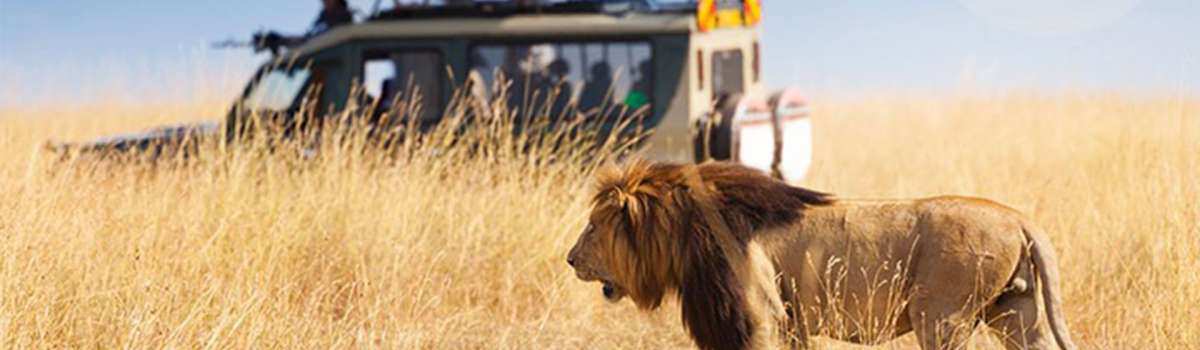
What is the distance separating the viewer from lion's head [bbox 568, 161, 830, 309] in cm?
481

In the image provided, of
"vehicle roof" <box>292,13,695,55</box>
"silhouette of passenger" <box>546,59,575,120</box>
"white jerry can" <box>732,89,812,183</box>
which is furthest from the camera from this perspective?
"silhouette of passenger" <box>546,59,575,120</box>

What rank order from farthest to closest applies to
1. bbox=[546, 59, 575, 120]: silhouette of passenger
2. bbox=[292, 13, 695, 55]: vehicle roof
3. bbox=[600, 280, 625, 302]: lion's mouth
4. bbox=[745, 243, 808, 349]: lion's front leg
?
1. bbox=[546, 59, 575, 120]: silhouette of passenger
2. bbox=[292, 13, 695, 55]: vehicle roof
3. bbox=[600, 280, 625, 302]: lion's mouth
4. bbox=[745, 243, 808, 349]: lion's front leg

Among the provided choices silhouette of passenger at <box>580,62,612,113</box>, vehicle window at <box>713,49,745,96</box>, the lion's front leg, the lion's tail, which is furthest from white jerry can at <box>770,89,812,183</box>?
the lion's tail

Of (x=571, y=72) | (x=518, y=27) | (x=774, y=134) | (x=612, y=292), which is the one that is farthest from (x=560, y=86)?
(x=612, y=292)

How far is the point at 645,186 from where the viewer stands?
4.93 m

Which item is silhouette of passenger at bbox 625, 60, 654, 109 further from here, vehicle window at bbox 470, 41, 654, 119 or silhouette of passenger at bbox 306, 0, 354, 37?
silhouette of passenger at bbox 306, 0, 354, 37

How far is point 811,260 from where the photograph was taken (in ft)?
15.8

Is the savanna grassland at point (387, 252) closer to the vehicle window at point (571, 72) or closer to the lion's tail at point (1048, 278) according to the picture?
the vehicle window at point (571, 72)

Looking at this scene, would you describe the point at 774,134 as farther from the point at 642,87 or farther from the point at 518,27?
the point at 518,27

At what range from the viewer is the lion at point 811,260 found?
466 cm

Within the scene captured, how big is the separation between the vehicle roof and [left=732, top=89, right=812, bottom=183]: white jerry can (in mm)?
717

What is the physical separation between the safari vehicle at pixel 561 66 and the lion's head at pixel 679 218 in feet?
14.7

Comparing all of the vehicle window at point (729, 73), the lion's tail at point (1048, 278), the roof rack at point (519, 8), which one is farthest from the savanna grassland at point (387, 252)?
the vehicle window at point (729, 73)

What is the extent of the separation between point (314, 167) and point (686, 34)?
260cm
